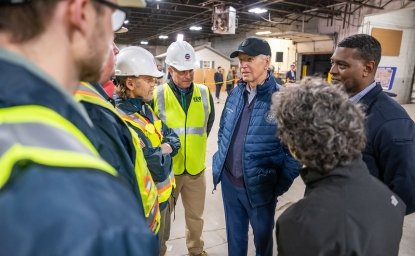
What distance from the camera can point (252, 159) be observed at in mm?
2061

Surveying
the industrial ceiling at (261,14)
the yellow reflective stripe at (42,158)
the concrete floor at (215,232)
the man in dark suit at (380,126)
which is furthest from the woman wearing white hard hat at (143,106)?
the industrial ceiling at (261,14)

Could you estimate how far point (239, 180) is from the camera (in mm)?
2176

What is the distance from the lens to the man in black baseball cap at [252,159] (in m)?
2.05

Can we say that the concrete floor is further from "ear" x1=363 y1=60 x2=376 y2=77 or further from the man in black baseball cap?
"ear" x1=363 y1=60 x2=376 y2=77

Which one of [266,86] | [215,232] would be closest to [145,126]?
[266,86]

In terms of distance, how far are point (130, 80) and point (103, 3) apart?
4.33 feet

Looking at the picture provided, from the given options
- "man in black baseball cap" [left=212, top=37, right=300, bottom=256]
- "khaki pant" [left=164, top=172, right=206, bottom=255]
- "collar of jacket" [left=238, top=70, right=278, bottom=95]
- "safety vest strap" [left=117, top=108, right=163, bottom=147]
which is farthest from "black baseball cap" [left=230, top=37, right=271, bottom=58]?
"khaki pant" [left=164, top=172, right=206, bottom=255]

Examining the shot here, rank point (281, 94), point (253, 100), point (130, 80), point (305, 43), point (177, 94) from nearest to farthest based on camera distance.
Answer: point (281, 94) → point (130, 80) → point (253, 100) → point (177, 94) → point (305, 43)

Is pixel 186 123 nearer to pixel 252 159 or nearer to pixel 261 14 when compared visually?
pixel 252 159

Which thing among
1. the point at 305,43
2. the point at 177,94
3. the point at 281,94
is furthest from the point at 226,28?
the point at 281,94

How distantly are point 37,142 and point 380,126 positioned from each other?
5.30 ft

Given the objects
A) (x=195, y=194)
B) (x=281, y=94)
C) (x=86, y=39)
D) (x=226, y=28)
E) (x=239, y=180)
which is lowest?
(x=195, y=194)

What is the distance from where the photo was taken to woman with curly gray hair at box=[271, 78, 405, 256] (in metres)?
0.97

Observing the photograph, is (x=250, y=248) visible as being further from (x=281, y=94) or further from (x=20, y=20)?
(x=20, y=20)
